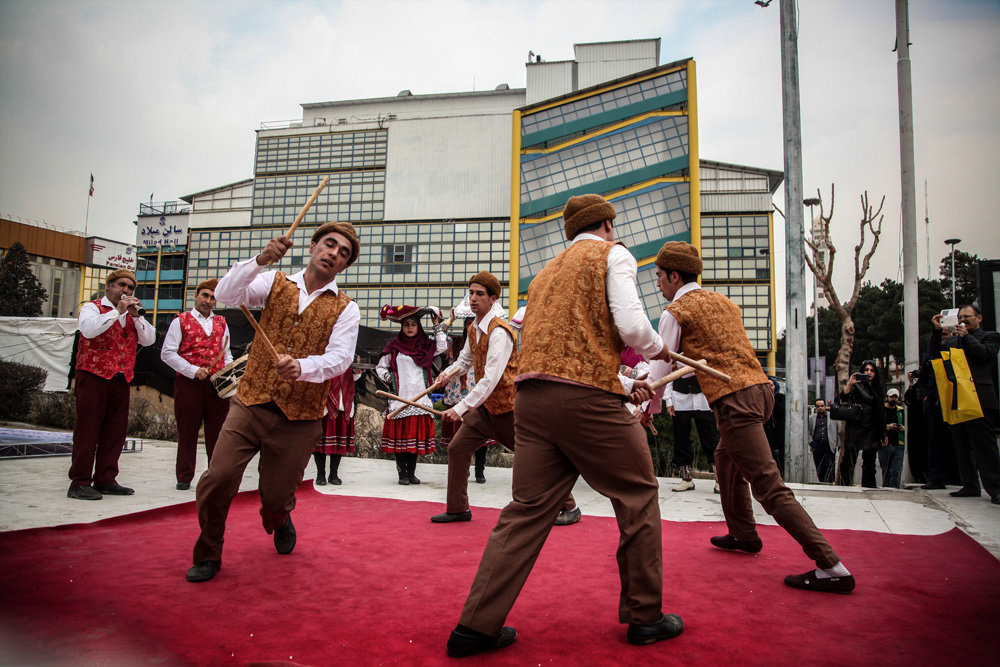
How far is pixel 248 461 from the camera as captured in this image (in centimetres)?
280

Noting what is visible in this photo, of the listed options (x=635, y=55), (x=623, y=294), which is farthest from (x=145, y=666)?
(x=635, y=55)

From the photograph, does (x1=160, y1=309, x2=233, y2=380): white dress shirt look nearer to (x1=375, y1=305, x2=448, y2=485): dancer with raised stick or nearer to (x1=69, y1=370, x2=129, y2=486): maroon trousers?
(x1=69, y1=370, x2=129, y2=486): maroon trousers

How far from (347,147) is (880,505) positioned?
30.3 metres

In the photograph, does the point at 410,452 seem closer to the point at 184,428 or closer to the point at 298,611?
the point at 184,428

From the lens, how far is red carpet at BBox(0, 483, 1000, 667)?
2.07m

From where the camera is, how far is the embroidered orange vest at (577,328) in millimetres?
2250

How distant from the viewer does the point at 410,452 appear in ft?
20.0

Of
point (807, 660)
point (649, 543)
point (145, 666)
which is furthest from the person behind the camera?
point (649, 543)

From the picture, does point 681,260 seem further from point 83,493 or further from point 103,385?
point 83,493

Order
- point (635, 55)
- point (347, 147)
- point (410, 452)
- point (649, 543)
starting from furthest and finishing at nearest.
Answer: point (347, 147) < point (635, 55) < point (410, 452) < point (649, 543)

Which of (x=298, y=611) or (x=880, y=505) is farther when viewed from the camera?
(x=880, y=505)

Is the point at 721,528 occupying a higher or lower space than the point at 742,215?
lower

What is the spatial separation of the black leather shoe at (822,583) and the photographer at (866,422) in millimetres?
5613

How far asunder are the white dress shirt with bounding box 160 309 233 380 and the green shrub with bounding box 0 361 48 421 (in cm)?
719
